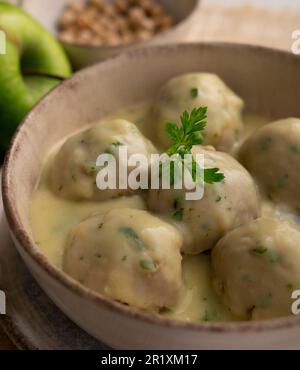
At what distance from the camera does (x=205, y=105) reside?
1.76m

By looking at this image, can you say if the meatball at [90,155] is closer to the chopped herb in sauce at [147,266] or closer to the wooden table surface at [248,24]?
the chopped herb in sauce at [147,266]

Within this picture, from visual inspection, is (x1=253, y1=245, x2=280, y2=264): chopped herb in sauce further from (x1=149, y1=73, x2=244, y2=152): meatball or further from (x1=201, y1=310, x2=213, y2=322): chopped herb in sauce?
(x1=149, y1=73, x2=244, y2=152): meatball

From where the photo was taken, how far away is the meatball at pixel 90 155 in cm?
159

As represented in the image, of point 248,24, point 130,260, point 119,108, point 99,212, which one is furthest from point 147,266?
point 248,24

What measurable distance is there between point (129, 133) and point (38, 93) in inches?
22.1

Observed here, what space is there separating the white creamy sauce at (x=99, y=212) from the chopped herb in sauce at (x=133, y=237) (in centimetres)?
16

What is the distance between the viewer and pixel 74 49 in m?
2.32

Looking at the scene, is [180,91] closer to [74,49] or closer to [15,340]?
[74,49]

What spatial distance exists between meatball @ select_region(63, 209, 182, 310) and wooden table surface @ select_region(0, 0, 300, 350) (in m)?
1.37

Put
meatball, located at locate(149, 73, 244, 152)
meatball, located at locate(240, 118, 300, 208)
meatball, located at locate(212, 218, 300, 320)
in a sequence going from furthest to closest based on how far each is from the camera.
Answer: meatball, located at locate(149, 73, 244, 152) → meatball, located at locate(240, 118, 300, 208) → meatball, located at locate(212, 218, 300, 320)

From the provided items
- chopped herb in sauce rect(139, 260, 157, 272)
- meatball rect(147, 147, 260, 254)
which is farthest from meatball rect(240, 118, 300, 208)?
chopped herb in sauce rect(139, 260, 157, 272)

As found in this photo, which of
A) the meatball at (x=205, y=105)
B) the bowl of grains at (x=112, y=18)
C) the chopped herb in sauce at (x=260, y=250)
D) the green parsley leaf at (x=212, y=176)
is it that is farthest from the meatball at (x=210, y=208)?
the bowl of grains at (x=112, y=18)

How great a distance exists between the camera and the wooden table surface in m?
2.53
